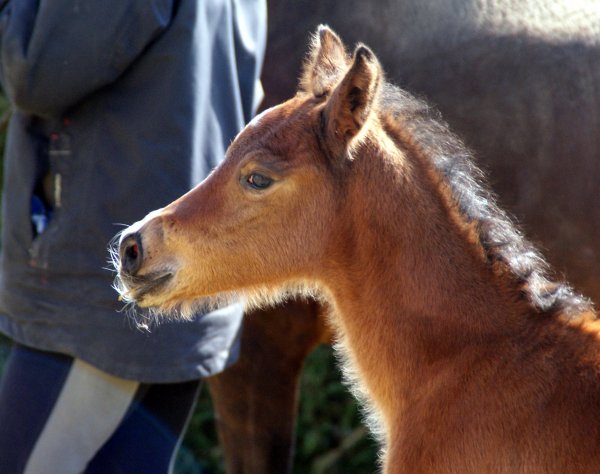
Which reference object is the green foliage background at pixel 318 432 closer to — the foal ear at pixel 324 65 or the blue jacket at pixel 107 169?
the blue jacket at pixel 107 169

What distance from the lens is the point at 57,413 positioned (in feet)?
8.96

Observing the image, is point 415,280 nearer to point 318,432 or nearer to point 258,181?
point 258,181

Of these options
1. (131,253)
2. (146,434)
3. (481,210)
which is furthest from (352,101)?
(146,434)

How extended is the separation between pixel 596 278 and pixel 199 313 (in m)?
1.32

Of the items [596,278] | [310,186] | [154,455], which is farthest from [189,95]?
[596,278]

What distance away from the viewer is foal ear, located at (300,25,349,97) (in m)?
2.62

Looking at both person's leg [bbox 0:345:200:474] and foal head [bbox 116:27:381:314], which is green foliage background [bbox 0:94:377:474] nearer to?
person's leg [bbox 0:345:200:474]

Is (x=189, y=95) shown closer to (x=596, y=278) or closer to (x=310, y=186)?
(x=310, y=186)

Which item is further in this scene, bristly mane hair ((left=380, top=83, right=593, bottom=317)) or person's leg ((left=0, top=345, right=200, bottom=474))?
person's leg ((left=0, top=345, right=200, bottom=474))

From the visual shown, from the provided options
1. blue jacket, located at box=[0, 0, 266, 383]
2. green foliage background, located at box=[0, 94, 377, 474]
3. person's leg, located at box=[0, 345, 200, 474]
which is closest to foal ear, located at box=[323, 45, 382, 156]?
blue jacket, located at box=[0, 0, 266, 383]

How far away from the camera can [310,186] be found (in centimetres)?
252

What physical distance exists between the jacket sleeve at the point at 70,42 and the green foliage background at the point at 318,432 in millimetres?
2589

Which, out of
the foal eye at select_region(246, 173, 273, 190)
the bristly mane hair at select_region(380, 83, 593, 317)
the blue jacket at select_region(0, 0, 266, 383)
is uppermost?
the bristly mane hair at select_region(380, 83, 593, 317)

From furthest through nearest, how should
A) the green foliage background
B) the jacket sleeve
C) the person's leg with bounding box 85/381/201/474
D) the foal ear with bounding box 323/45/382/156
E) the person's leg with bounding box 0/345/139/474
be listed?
the green foliage background, the person's leg with bounding box 85/381/201/474, the person's leg with bounding box 0/345/139/474, the jacket sleeve, the foal ear with bounding box 323/45/382/156
